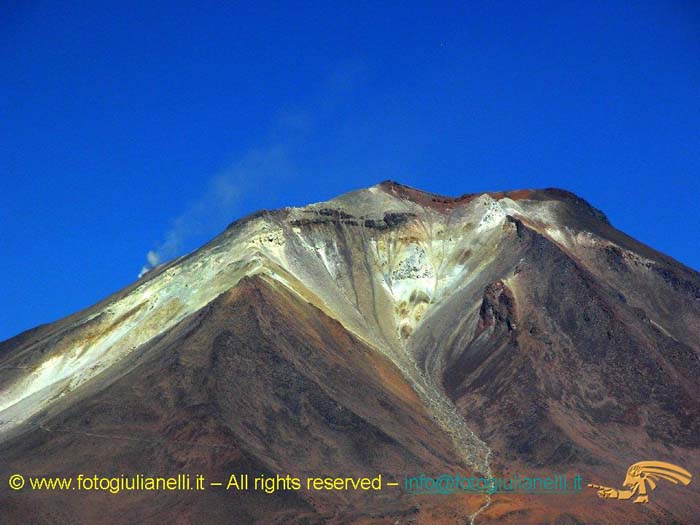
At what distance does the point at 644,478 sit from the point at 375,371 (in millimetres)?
25219

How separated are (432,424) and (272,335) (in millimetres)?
15090

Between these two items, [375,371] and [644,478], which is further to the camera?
[375,371]

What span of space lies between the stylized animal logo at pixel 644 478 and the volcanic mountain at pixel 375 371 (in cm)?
85

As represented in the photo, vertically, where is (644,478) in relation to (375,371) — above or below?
A: below

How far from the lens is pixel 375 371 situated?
101 m

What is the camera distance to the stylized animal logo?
82.7 metres

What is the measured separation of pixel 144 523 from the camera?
72750mm

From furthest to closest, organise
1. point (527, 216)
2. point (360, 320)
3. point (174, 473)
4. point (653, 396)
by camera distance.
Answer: point (527, 216) → point (360, 320) → point (653, 396) → point (174, 473)

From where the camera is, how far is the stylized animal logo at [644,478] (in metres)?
82.7

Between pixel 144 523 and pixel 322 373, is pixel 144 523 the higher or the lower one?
the lower one

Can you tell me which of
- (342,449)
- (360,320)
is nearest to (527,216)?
(360,320)

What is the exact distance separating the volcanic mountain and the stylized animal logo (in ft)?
2.79

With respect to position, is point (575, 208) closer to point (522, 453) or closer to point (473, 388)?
point (473, 388)

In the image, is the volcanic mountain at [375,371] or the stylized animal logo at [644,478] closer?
the volcanic mountain at [375,371]
